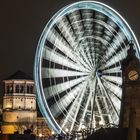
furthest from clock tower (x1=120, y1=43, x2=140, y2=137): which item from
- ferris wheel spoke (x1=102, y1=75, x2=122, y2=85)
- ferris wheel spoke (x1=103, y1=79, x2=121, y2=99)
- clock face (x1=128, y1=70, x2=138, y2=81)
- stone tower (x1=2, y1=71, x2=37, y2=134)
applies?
stone tower (x1=2, y1=71, x2=37, y2=134)

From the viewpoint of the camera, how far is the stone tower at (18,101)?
488ft

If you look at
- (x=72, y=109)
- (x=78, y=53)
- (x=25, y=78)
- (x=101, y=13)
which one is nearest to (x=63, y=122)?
(x=72, y=109)

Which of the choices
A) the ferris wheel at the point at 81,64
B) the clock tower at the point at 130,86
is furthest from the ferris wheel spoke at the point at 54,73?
the clock tower at the point at 130,86

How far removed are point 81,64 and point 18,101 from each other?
86.7m

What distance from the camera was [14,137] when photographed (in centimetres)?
4994

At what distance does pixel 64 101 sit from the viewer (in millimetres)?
66250

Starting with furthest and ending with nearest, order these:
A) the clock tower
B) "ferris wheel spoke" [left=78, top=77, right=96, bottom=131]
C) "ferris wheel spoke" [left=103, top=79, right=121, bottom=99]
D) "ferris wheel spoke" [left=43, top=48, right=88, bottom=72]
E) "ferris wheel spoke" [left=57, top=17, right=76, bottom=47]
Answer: "ferris wheel spoke" [left=43, top=48, right=88, bottom=72] → "ferris wheel spoke" [left=57, top=17, right=76, bottom=47] → "ferris wheel spoke" [left=103, top=79, right=121, bottom=99] → "ferris wheel spoke" [left=78, top=77, right=96, bottom=131] → the clock tower

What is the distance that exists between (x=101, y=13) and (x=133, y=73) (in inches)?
530

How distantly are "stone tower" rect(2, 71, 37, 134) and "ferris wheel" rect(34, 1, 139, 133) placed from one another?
264ft

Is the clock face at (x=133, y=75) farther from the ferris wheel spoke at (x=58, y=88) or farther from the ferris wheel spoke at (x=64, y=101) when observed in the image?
the ferris wheel spoke at (x=58, y=88)

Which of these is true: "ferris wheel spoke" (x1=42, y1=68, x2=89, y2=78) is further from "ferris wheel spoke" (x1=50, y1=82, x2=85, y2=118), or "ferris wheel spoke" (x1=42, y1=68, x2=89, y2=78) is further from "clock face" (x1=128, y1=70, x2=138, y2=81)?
"clock face" (x1=128, y1=70, x2=138, y2=81)

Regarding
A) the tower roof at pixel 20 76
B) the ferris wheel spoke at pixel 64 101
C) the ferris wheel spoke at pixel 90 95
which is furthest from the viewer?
the tower roof at pixel 20 76

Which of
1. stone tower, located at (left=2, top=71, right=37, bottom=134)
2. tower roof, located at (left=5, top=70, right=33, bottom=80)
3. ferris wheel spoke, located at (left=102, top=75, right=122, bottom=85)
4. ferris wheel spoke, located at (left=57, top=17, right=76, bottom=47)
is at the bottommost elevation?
stone tower, located at (left=2, top=71, right=37, bottom=134)

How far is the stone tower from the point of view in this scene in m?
149
